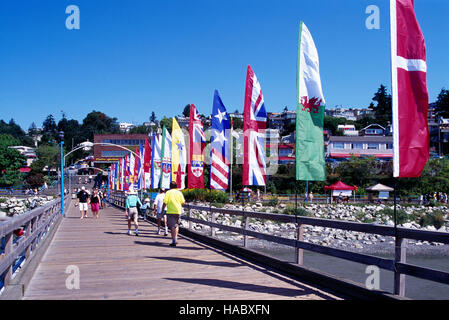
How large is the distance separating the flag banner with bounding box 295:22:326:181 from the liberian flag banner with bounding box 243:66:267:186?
402 cm

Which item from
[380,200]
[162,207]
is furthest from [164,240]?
[380,200]

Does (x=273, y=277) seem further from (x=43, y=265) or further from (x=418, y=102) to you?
(x=43, y=265)

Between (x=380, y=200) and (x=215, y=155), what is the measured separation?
47938 millimetres

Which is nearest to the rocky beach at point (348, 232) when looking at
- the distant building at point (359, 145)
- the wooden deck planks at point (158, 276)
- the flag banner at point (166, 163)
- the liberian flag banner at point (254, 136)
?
the flag banner at point (166, 163)

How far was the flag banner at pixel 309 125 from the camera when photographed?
355 inches

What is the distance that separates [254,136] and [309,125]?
4278mm

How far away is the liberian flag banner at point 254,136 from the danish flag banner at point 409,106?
6726mm

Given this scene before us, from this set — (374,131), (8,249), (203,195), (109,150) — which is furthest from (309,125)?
(374,131)

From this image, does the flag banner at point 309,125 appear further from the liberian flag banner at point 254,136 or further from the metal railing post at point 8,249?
the metal railing post at point 8,249

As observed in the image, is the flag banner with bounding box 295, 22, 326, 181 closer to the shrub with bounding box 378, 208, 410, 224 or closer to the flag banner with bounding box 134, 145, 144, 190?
the flag banner with bounding box 134, 145, 144, 190

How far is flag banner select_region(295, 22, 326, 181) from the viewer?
902 centimetres

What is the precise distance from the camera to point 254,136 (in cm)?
1329
